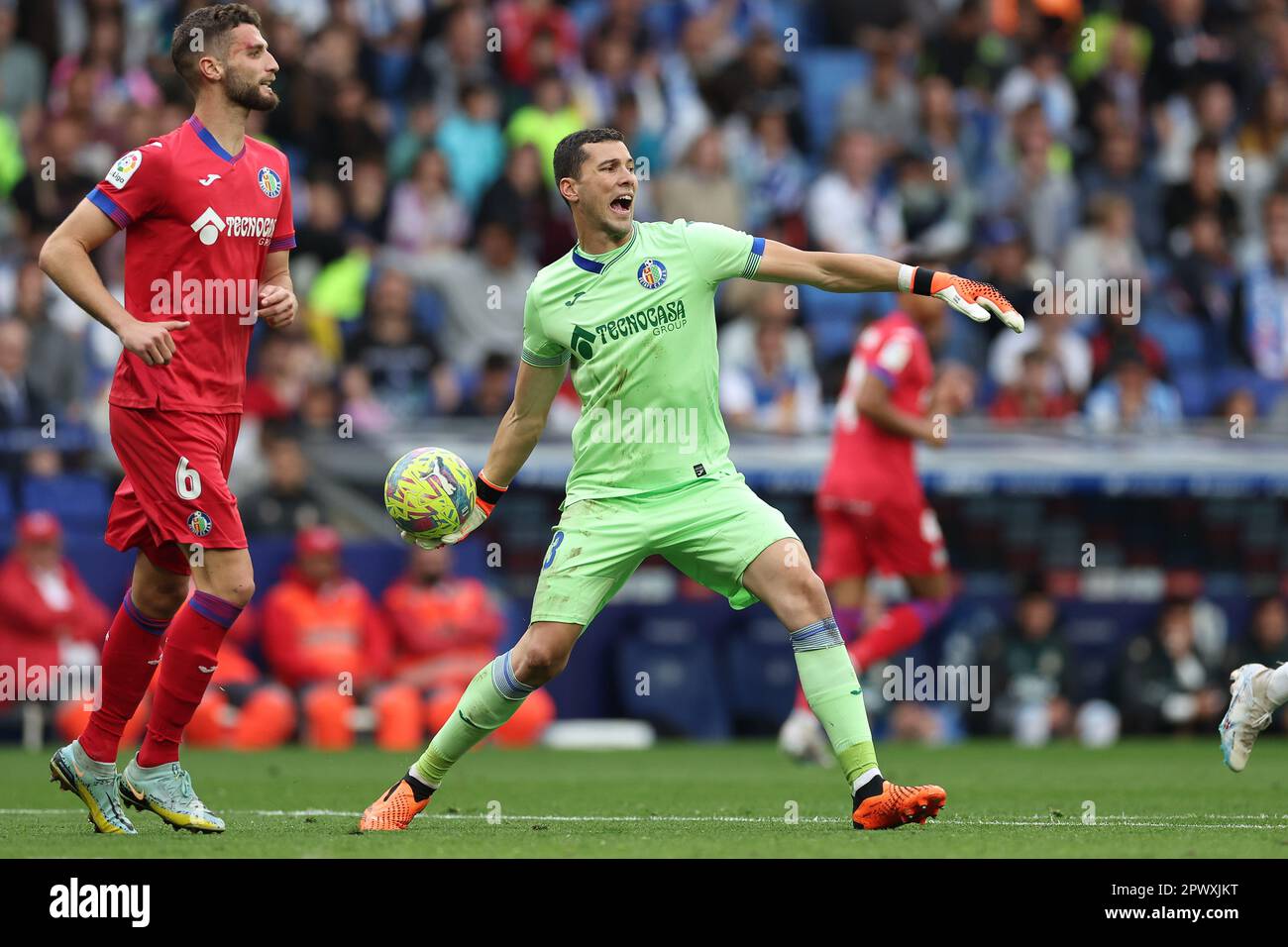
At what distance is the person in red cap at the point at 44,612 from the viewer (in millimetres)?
13062

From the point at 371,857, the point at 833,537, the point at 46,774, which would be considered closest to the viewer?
the point at 371,857

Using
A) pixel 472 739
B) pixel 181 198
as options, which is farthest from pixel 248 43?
pixel 472 739

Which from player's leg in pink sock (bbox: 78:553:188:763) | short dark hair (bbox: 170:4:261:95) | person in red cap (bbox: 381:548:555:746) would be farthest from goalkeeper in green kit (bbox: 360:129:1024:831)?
person in red cap (bbox: 381:548:555:746)

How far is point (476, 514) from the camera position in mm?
7875

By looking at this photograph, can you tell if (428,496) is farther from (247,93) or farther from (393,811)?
(247,93)

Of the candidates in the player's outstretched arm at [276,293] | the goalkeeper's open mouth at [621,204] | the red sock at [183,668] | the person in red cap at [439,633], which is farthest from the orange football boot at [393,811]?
the person in red cap at [439,633]

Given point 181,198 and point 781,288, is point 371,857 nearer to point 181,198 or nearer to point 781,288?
point 181,198

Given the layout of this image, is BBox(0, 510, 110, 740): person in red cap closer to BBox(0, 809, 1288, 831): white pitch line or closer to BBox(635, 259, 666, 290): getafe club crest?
BBox(0, 809, 1288, 831): white pitch line

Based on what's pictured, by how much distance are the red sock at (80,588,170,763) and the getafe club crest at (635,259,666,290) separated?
2164 millimetres

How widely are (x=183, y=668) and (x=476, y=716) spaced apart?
41.8 inches

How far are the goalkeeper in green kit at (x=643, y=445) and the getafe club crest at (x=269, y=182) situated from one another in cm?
102

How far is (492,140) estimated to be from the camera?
57.2ft

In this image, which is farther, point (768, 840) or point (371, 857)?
point (768, 840)
